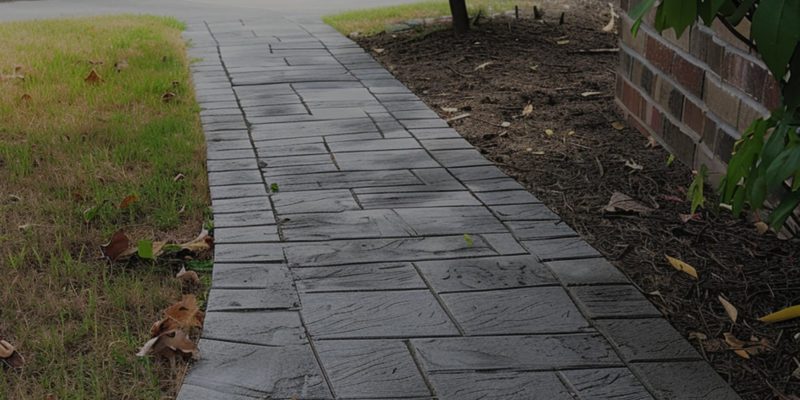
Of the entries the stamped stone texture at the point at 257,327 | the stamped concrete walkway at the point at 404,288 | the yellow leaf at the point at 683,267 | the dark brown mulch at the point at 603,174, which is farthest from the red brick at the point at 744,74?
the stamped stone texture at the point at 257,327

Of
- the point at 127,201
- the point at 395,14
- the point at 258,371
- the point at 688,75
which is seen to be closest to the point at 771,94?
the point at 688,75

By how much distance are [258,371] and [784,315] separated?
151cm

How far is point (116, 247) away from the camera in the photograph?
3.23 m

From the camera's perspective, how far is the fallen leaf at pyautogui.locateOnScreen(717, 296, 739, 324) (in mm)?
2799

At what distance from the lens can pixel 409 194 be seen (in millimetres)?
3936

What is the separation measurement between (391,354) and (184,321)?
0.63 meters

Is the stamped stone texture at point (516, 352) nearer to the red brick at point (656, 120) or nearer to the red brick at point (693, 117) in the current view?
the red brick at point (693, 117)

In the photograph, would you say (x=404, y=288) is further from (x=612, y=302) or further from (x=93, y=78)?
(x=93, y=78)

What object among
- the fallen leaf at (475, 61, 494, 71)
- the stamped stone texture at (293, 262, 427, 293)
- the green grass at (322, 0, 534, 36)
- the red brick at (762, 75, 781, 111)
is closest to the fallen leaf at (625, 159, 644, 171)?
the red brick at (762, 75, 781, 111)

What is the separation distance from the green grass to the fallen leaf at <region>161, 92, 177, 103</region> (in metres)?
2.99

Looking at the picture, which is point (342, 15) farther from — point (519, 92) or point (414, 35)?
point (519, 92)

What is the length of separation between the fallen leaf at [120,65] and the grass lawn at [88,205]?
0.07 ft

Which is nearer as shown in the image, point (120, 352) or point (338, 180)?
point (120, 352)

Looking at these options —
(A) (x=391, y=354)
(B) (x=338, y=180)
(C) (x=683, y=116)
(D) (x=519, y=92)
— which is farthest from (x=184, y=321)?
(D) (x=519, y=92)
